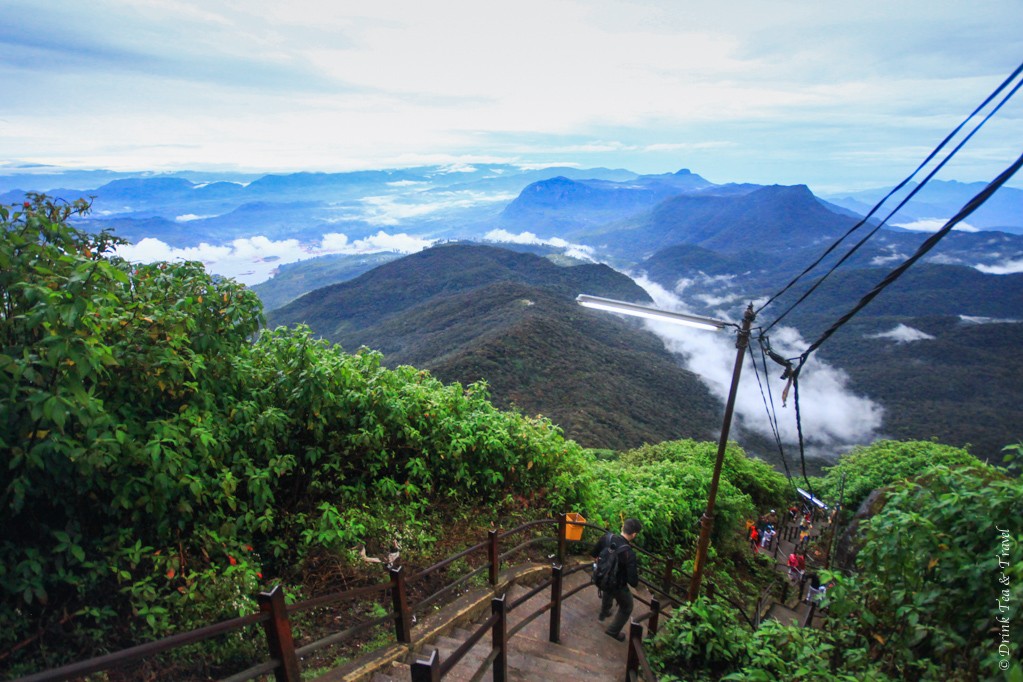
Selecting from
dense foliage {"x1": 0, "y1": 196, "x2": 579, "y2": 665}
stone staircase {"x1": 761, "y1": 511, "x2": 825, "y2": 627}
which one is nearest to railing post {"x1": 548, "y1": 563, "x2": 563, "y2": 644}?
dense foliage {"x1": 0, "y1": 196, "x2": 579, "y2": 665}

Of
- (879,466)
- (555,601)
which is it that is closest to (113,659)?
(555,601)

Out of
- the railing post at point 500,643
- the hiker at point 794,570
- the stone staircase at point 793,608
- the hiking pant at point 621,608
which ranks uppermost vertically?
the railing post at point 500,643

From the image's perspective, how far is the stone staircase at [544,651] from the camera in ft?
12.5

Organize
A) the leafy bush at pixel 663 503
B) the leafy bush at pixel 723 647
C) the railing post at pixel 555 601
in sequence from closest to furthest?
1. the leafy bush at pixel 723 647
2. the railing post at pixel 555 601
3. the leafy bush at pixel 663 503

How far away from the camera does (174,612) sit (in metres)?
3.86

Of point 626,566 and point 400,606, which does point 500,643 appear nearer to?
point 400,606

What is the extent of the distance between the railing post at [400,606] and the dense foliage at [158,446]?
4.33ft

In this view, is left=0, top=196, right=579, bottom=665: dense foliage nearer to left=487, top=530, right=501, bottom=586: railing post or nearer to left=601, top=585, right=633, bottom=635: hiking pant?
left=487, top=530, right=501, bottom=586: railing post

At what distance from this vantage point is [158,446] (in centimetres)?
362

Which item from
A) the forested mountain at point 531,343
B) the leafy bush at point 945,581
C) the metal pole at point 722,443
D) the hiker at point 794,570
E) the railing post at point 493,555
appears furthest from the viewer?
the forested mountain at point 531,343

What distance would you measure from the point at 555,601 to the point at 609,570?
770mm

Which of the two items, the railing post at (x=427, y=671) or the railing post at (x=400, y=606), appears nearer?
the railing post at (x=427, y=671)

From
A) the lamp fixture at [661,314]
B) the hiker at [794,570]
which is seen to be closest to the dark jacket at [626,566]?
the lamp fixture at [661,314]

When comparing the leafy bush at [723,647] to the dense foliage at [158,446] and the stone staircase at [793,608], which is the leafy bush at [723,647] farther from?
the stone staircase at [793,608]
